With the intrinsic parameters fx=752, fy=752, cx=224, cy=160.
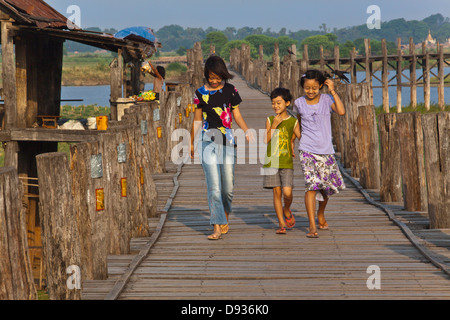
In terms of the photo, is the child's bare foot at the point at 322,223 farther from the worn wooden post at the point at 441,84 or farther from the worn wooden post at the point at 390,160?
the worn wooden post at the point at 441,84

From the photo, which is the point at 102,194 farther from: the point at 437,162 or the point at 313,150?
the point at 437,162

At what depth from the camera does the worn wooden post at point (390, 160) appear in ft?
29.0

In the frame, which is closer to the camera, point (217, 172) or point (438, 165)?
point (217, 172)

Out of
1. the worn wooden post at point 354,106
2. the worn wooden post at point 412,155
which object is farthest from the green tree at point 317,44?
the worn wooden post at point 412,155

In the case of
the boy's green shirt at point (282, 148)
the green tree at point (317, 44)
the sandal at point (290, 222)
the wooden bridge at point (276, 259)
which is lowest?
the wooden bridge at point (276, 259)

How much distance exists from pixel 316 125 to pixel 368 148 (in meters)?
2.64

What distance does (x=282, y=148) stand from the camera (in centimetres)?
759

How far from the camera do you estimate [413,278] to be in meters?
6.04

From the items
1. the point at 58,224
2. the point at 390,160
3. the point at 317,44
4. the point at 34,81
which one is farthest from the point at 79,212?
the point at 317,44

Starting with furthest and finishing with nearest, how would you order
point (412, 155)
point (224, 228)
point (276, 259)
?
point (412, 155) < point (224, 228) < point (276, 259)

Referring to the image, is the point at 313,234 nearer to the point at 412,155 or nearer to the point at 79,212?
the point at 412,155

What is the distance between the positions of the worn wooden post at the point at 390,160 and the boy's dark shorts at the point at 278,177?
180cm

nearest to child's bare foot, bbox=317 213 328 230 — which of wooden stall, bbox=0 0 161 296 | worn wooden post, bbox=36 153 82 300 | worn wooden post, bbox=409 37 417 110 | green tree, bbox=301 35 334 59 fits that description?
worn wooden post, bbox=36 153 82 300

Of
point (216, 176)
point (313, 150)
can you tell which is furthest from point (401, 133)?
point (216, 176)
